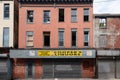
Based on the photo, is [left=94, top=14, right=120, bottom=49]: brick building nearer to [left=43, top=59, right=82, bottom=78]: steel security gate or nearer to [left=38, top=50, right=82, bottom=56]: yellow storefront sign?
[left=38, top=50, right=82, bottom=56]: yellow storefront sign

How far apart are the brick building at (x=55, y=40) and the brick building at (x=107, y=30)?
941 millimetres

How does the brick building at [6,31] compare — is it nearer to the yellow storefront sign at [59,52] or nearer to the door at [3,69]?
the door at [3,69]

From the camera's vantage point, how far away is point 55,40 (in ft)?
151

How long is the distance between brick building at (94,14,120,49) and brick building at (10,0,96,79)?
941mm

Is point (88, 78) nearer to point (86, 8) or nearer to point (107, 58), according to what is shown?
point (107, 58)

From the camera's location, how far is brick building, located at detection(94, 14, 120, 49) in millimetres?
45719

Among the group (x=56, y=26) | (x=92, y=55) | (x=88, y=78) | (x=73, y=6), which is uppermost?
(x=73, y=6)

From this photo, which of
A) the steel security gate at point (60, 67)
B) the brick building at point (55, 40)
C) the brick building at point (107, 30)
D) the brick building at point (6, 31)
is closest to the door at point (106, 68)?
the brick building at point (55, 40)

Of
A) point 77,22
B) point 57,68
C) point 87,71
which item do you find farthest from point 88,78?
point 77,22

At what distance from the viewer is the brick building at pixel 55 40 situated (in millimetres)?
44688

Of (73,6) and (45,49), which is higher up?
(73,6)

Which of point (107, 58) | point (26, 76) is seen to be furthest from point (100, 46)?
point (26, 76)

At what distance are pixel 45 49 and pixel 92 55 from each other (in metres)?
6.46

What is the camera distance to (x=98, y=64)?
44938mm
